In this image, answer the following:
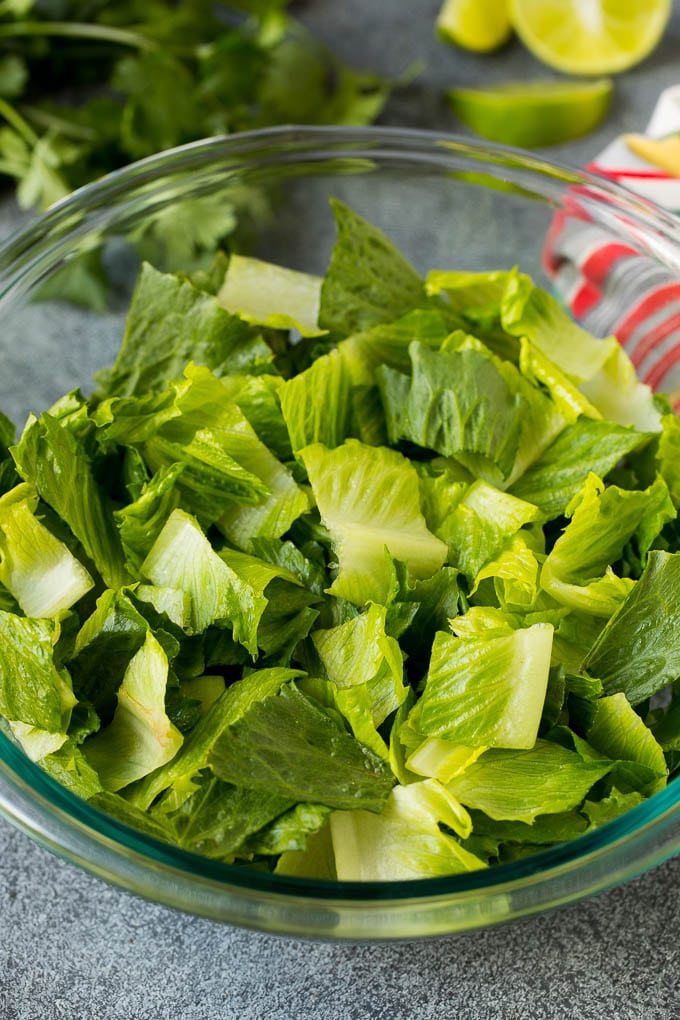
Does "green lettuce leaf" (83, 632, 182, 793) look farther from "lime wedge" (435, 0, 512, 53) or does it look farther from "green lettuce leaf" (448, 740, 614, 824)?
"lime wedge" (435, 0, 512, 53)

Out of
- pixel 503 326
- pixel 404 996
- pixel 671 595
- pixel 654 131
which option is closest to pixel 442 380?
pixel 503 326

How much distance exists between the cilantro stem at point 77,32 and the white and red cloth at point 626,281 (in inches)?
37.7

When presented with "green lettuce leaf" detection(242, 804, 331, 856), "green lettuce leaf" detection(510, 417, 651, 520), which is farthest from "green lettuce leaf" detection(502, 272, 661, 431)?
"green lettuce leaf" detection(242, 804, 331, 856)

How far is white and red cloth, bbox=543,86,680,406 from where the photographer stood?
161cm

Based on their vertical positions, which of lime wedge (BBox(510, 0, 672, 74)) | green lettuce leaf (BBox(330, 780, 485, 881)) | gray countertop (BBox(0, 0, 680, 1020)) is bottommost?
gray countertop (BBox(0, 0, 680, 1020))

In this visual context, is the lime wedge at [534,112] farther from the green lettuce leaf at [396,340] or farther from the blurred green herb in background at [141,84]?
the green lettuce leaf at [396,340]

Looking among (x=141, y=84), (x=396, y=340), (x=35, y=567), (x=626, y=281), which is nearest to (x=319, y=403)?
(x=396, y=340)

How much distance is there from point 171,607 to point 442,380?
1.39 ft

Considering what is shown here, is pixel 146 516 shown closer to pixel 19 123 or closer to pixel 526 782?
pixel 526 782

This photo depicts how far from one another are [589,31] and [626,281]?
88 centimetres

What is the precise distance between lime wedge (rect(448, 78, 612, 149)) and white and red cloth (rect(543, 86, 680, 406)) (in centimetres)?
34

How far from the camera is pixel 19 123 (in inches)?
79.9

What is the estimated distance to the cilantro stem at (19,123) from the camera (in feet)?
6.64

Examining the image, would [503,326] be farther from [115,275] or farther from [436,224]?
[115,275]
